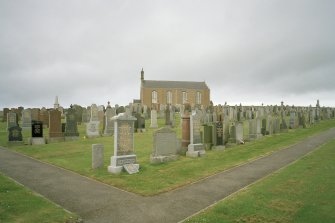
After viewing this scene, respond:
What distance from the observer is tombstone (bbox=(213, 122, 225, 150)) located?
57.5 ft

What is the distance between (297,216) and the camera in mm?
6789

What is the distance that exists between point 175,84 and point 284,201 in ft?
242

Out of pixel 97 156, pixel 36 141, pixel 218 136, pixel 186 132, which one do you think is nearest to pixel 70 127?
pixel 36 141

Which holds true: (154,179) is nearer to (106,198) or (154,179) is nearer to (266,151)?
(106,198)

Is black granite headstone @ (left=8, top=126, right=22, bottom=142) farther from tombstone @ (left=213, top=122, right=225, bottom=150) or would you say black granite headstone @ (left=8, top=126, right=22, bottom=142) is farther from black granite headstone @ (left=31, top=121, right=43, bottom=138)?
tombstone @ (left=213, top=122, right=225, bottom=150)

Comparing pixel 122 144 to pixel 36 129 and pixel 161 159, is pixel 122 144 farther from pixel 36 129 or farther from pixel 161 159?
pixel 36 129

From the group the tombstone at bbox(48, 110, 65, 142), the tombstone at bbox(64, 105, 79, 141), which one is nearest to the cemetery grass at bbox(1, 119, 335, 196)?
the tombstone at bbox(48, 110, 65, 142)

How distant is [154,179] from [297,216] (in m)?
5.32

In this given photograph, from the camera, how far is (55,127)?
68.5 feet

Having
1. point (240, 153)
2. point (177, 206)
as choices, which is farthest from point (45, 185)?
point (240, 153)

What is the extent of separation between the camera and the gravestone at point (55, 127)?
20656 millimetres

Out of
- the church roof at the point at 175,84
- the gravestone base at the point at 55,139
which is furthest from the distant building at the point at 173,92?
the gravestone base at the point at 55,139

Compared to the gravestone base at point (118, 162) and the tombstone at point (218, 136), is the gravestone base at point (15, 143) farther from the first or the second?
the tombstone at point (218, 136)

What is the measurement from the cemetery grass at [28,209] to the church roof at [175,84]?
6909cm
